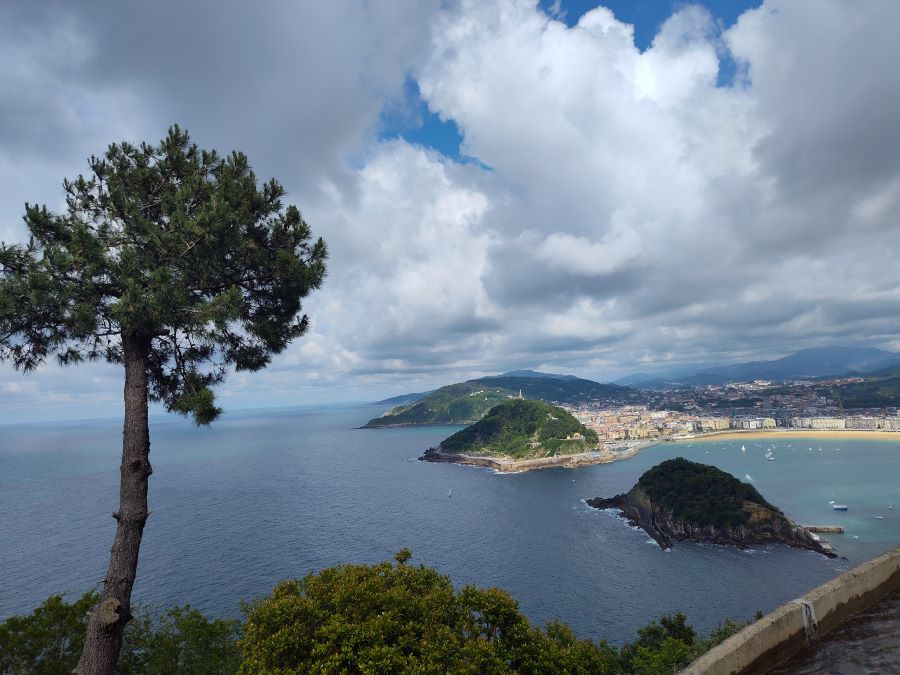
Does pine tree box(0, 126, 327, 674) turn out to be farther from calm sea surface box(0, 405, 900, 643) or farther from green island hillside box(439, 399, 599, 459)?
green island hillside box(439, 399, 599, 459)

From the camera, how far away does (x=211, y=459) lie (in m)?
122

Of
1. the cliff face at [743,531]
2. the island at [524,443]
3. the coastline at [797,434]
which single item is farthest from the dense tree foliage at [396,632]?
the coastline at [797,434]

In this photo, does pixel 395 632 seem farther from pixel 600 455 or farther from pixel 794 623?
pixel 600 455

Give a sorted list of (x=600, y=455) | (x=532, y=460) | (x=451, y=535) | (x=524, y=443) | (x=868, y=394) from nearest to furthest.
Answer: (x=451, y=535)
(x=532, y=460)
(x=600, y=455)
(x=524, y=443)
(x=868, y=394)

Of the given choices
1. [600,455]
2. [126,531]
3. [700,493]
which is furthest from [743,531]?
[600,455]

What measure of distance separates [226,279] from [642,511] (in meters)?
63.6

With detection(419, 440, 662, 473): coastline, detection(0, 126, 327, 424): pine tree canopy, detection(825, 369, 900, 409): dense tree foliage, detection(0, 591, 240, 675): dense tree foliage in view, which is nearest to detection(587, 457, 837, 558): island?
detection(419, 440, 662, 473): coastline

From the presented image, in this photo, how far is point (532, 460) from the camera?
10656 cm

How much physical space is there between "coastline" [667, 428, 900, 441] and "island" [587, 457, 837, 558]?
92.4 meters

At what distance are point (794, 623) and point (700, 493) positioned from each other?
6027 cm

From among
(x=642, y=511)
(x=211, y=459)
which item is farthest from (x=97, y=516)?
(x=642, y=511)

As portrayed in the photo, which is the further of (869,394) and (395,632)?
(869,394)

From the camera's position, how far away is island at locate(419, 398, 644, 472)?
10675 cm

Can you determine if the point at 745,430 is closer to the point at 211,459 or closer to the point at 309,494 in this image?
the point at 309,494
